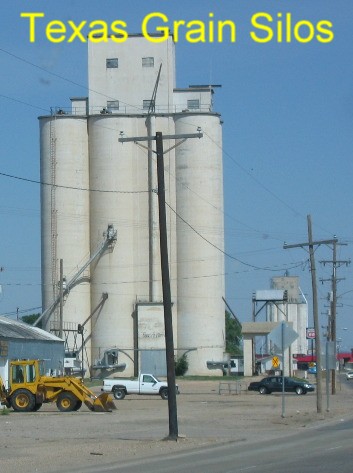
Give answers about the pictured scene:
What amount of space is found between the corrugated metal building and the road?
27.7 m

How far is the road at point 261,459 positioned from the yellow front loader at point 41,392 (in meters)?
15.7

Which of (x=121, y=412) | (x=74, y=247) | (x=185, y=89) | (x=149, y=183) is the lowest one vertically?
(x=121, y=412)

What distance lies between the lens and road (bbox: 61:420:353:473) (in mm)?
19500

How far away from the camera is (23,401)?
4238cm

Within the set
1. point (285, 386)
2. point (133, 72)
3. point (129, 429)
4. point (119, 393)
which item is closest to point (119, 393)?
point (119, 393)

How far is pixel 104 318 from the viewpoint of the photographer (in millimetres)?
87625

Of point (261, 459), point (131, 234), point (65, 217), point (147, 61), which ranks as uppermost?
point (147, 61)

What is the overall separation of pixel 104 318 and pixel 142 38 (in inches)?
1018

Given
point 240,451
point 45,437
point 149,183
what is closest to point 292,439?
point 240,451

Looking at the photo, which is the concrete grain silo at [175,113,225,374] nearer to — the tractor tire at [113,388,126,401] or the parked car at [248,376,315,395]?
the parked car at [248,376,315,395]

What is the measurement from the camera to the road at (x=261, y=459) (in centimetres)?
1950

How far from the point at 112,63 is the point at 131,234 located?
1634 cm

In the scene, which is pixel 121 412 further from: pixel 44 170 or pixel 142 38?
pixel 142 38

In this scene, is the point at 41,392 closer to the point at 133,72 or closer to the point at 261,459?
the point at 261,459
